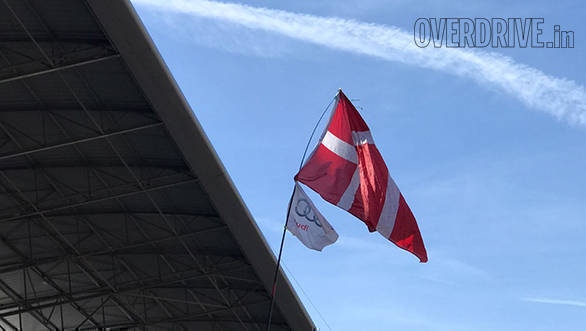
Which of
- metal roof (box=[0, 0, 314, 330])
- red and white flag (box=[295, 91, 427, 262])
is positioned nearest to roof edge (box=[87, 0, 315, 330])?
metal roof (box=[0, 0, 314, 330])

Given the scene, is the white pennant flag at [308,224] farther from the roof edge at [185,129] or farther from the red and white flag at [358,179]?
the roof edge at [185,129]

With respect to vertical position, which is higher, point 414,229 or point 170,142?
point 170,142

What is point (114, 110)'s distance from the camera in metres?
26.2

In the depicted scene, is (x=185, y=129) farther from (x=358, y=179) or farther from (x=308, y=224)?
(x=308, y=224)

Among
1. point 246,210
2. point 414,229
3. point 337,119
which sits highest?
point 246,210

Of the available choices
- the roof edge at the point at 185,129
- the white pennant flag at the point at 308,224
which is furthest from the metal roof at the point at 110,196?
the white pennant flag at the point at 308,224

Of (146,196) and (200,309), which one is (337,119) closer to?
(146,196)

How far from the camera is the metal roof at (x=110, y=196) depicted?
23.5m

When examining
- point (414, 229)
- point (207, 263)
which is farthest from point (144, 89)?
point (207, 263)

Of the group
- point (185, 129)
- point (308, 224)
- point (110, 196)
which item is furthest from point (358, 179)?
Answer: point (110, 196)

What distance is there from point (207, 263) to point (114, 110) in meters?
10.2

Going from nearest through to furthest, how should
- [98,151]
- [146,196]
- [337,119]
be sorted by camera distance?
1. [337,119]
2. [98,151]
3. [146,196]

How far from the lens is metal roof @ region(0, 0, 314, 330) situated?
23.5 m

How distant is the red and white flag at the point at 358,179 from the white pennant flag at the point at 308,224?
0.35 meters
